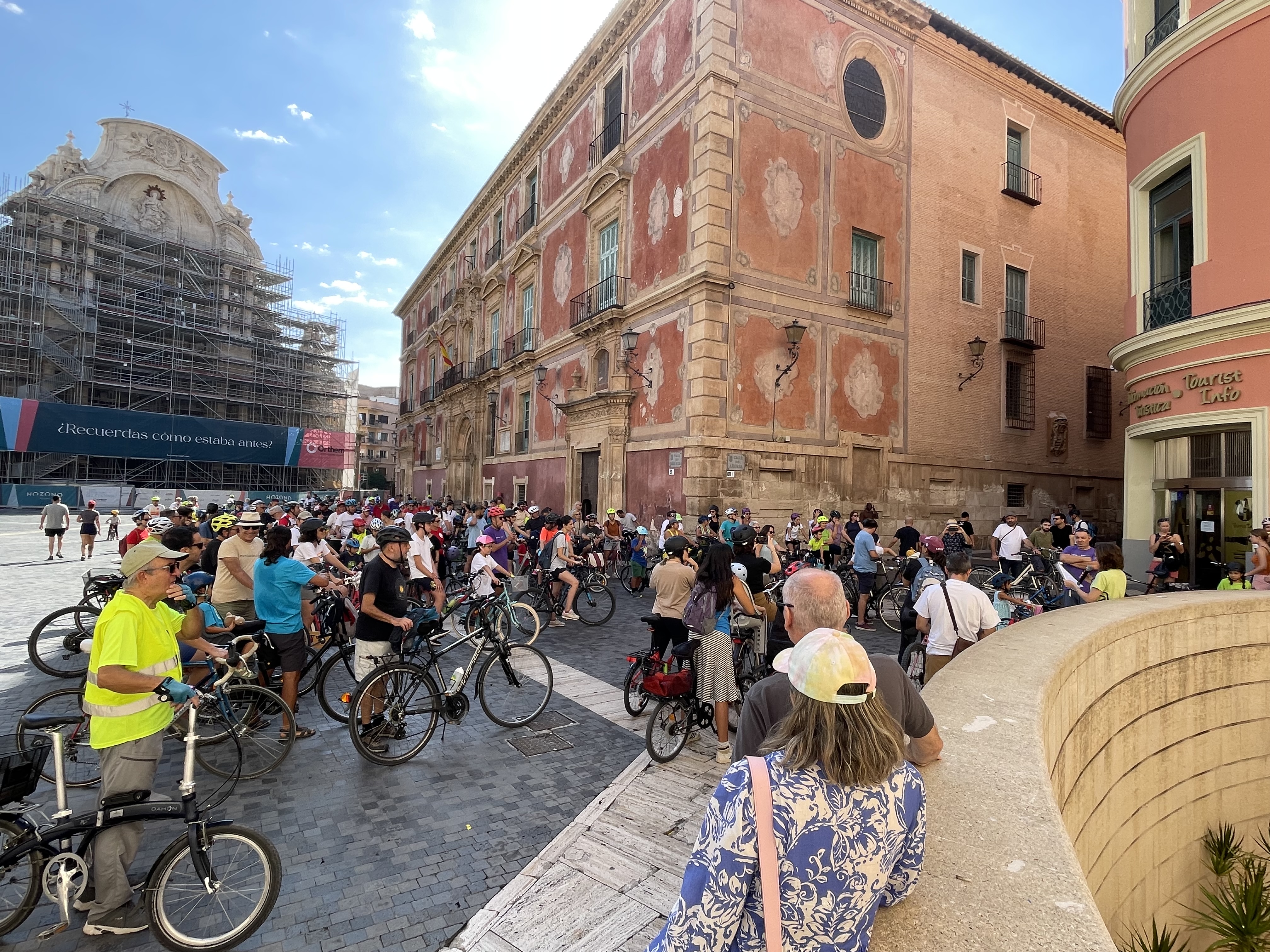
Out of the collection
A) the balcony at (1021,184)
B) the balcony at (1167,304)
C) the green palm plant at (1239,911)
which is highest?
the balcony at (1021,184)

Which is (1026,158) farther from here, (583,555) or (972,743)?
(972,743)

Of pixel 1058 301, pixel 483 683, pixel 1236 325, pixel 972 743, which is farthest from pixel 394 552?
pixel 1058 301

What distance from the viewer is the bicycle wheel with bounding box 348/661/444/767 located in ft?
17.3

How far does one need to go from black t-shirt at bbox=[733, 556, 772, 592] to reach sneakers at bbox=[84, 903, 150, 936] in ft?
16.9

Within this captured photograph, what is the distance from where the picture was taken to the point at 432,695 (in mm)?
5656

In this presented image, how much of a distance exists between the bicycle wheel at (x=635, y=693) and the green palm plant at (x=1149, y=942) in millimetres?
3980

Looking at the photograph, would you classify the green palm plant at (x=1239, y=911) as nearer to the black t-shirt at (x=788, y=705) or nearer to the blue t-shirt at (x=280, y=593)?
the black t-shirt at (x=788, y=705)

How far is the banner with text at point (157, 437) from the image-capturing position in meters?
34.1

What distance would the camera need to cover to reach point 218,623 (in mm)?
5730

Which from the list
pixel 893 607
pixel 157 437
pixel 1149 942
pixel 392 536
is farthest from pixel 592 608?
pixel 157 437

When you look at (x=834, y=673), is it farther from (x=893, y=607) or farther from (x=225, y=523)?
(x=893, y=607)

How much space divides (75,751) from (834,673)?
574cm

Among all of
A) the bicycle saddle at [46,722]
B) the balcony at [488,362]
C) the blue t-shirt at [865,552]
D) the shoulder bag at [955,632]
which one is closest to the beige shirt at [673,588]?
the shoulder bag at [955,632]

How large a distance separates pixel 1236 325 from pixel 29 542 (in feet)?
102
